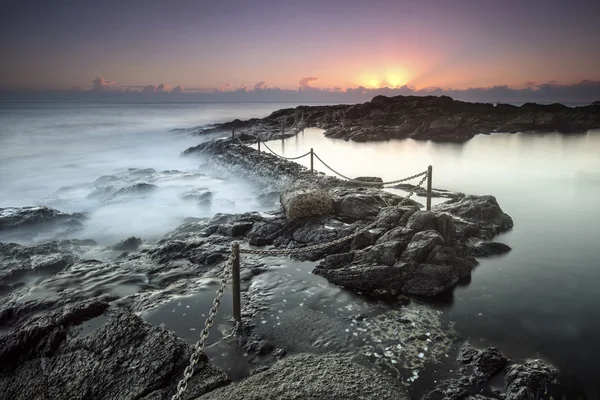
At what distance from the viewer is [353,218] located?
9258mm

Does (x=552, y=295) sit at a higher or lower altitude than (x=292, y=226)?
lower

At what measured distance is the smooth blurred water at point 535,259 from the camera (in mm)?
5199

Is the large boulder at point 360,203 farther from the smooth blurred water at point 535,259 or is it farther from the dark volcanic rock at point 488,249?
the smooth blurred water at point 535,259

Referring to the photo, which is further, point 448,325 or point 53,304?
point 53,304

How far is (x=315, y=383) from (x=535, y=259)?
6453mm

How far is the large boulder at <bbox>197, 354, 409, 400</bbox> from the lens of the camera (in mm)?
3686

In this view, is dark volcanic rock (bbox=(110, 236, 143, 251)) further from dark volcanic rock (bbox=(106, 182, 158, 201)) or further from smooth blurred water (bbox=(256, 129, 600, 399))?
smooth blurred water (bbox=(256, 129, 600, 399))

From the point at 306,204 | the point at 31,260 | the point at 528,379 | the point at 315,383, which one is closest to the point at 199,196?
the point at 306,204

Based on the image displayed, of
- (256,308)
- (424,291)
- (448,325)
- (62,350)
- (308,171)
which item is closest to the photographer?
(62,350)

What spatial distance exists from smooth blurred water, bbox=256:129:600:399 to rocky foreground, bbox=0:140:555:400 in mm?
453

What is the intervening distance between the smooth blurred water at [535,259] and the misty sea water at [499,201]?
21mm

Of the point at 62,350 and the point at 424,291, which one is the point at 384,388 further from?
the point at 62,350

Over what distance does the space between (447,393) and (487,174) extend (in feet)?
51.0

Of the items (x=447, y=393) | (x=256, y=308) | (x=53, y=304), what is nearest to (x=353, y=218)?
(x=256, y=308)
